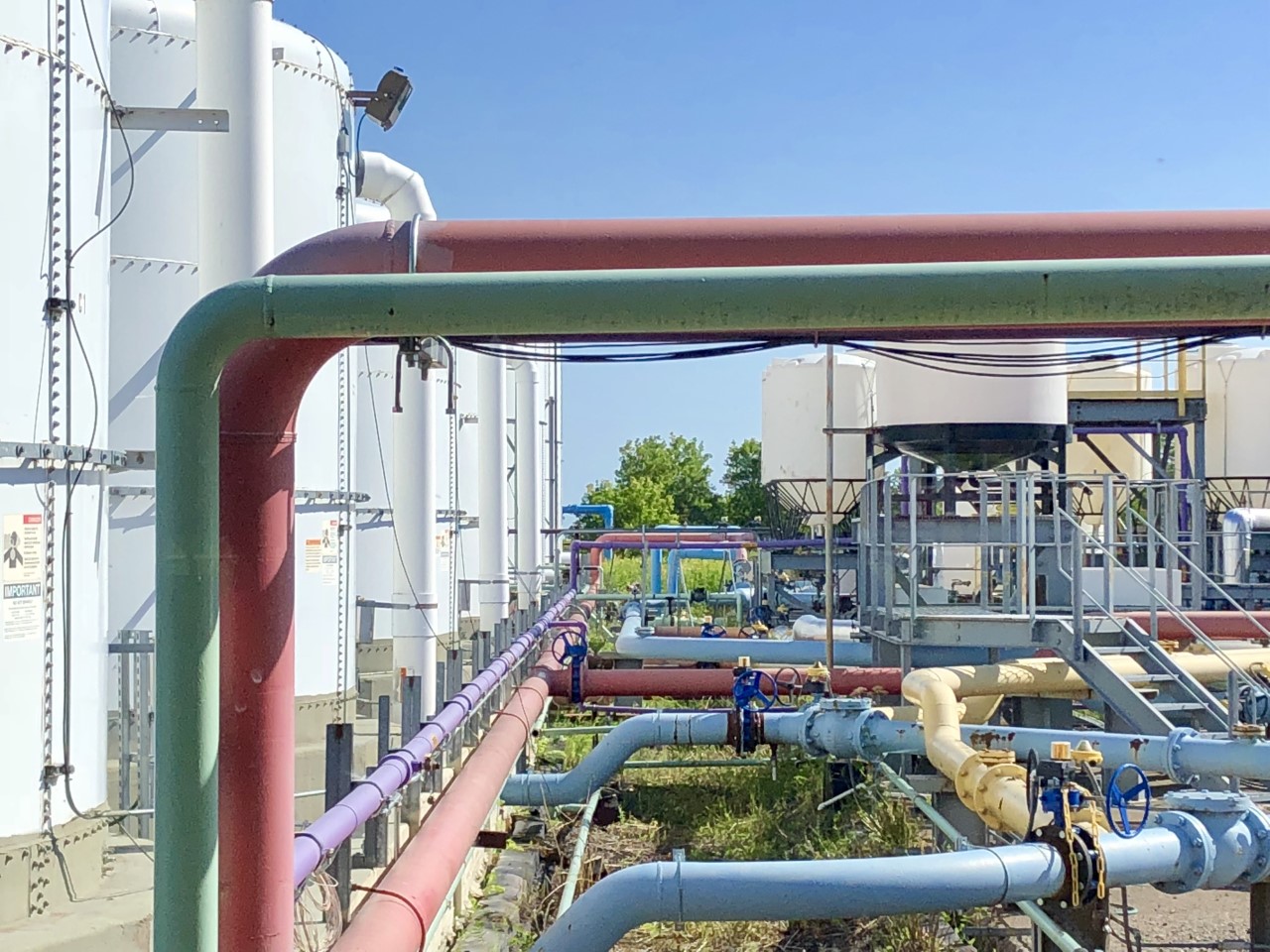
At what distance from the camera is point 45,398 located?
5.53m

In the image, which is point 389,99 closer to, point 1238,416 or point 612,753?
point 612,753

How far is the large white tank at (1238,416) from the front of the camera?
21.0 metres

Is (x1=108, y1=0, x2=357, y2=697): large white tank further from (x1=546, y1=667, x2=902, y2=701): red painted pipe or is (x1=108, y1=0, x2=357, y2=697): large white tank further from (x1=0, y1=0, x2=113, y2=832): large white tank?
(x1=546, y1=667, x2=902, y2=701): red painted pipe

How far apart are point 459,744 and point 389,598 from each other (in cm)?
488

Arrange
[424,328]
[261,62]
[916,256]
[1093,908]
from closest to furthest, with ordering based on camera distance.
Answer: [424,328]
[916,256]
[1093,908]
[261,62]

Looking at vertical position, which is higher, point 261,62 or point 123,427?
point 261,62

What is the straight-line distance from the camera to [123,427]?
26.8 feet

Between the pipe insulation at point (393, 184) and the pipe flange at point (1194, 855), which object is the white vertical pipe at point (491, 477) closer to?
the pipe insulation at point (393, 184)

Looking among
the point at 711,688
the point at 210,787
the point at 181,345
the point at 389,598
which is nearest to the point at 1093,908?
the point at 210,787

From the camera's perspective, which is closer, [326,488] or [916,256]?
[916,256]

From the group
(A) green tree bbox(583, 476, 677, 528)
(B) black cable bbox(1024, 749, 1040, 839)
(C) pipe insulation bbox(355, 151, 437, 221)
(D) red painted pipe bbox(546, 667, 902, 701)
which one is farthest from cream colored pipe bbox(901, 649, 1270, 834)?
(A) green tree bbox(583, 476, 677, 528)

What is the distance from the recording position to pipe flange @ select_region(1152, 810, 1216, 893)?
5730mm

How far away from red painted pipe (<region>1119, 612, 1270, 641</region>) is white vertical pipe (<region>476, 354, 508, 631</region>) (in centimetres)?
793

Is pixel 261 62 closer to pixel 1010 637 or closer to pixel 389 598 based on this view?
pixel 1010 637
